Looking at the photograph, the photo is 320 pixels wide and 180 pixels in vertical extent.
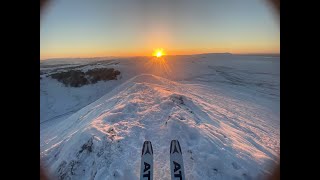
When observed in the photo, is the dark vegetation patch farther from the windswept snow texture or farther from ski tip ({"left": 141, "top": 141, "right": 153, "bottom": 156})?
ski tip ({"left": 141, "top": 141, "right": 153, "bottom": 156})

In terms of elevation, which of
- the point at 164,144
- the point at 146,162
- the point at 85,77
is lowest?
the point at 146,162

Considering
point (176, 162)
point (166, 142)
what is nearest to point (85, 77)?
point (166, 142)

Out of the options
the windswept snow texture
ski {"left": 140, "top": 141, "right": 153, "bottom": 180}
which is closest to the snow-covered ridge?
the windswept snow texture

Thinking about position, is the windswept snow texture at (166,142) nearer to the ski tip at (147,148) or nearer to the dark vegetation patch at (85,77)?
the ski tip at (147,148)

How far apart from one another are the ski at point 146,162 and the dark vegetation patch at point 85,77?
15.4 m

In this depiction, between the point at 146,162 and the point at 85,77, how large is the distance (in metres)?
17.3

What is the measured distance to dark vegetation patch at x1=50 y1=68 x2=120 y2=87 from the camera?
66.9 ft

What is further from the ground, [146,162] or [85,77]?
[85,77]

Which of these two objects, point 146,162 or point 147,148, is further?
point 147,148

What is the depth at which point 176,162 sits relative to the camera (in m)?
5.27

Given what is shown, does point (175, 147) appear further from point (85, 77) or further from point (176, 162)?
point (85, 77)

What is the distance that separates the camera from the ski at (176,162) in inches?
196

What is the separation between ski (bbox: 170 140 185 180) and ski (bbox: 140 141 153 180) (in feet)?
1.47
